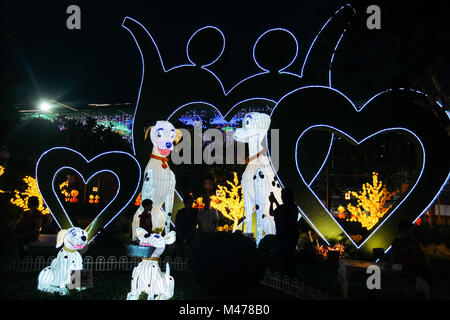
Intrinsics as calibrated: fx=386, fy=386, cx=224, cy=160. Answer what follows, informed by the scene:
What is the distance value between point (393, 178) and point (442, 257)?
40.2 ft

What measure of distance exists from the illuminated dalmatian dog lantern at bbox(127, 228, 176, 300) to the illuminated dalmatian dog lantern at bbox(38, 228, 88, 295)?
1055 mm

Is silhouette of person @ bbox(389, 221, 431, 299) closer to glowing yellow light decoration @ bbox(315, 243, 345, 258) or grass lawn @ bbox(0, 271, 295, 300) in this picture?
grass lawn @ bbox(0, 271, 295, 300)

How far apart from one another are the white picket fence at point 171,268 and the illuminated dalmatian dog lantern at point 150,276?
812 millimetres

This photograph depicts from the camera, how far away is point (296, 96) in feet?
28.0

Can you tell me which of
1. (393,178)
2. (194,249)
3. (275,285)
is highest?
(393,178)

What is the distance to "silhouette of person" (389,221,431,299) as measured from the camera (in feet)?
15.4

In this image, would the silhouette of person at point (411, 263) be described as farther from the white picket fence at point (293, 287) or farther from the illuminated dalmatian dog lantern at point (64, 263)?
the illuminated dalmatian dog lantern at point (64, 263)

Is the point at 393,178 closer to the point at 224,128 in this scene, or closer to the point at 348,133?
the point at 224,128

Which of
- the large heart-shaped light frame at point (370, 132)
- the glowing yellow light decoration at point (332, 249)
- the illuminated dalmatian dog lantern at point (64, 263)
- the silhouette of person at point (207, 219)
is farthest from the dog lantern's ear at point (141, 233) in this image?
the glowing yellow light decoration at point (332, 249)

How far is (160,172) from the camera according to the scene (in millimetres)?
8508

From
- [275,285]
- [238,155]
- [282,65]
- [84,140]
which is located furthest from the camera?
[84,140]

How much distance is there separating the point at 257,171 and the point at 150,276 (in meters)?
3.78

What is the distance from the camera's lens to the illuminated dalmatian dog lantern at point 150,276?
5336 millimetres

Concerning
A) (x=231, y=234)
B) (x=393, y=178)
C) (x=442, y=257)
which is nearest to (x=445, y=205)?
(x=393, y=178)
